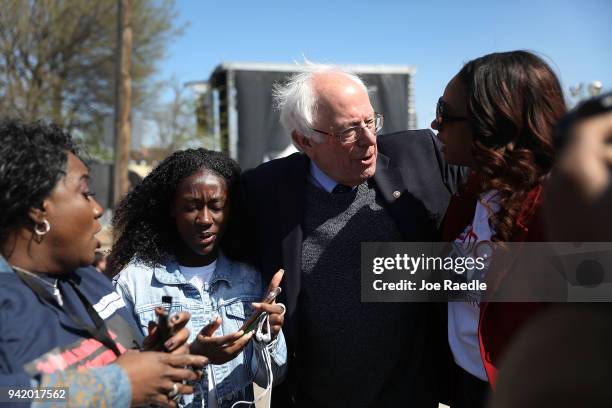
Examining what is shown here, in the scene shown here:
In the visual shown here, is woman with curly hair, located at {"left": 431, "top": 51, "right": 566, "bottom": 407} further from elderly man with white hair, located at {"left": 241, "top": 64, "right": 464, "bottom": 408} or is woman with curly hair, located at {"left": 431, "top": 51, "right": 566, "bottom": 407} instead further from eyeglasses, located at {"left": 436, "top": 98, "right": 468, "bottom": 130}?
elderly man with white hair, located at {"left": 241, "top": 64, "right": 464, "bottom": 408}

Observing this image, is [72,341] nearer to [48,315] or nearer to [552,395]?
[48,315]

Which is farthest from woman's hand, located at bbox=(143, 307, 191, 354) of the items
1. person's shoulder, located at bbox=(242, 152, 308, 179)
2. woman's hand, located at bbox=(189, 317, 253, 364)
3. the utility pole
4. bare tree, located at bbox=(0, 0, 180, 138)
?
bare tree, located at bbox=(0, 0, 180, 138)

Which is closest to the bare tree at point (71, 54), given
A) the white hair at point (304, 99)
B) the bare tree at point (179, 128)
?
the bare tree at point (179, 128)

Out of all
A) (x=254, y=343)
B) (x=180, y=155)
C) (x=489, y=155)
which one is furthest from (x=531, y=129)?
(x=180, y=155)

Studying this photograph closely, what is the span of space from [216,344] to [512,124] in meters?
1.20

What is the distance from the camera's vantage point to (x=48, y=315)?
1.49m

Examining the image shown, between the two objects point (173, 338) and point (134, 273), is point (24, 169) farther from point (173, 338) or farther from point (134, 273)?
point (134, 273)

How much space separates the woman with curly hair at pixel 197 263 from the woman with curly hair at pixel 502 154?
73cm

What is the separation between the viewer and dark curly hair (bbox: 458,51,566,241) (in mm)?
1753

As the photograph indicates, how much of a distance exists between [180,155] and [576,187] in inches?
77.3

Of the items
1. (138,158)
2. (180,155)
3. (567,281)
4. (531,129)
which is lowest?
(138,158)

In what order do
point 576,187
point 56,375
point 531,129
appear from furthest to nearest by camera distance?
1. point 531,129
2. point 56,375
3. point 576,187

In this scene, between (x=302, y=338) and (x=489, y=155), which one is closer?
(x=489, y=155)

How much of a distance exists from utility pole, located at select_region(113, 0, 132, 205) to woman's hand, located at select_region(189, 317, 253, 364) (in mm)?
8233
